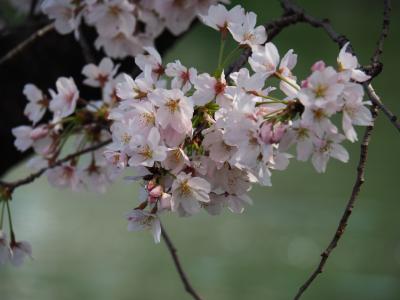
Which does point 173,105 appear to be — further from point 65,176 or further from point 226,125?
point 65,176

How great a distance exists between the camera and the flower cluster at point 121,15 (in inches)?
43.9

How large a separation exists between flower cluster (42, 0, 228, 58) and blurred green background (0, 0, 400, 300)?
8.61 feet

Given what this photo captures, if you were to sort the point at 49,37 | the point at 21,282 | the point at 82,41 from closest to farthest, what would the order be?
1. the point at 82,41
2. the point at 49,37
3. the point at 21,282

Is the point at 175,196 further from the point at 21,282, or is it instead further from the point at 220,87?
the point at 21,282

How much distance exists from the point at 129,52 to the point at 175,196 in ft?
1.80

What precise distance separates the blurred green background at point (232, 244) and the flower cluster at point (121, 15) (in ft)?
8.61

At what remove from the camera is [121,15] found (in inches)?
44.9

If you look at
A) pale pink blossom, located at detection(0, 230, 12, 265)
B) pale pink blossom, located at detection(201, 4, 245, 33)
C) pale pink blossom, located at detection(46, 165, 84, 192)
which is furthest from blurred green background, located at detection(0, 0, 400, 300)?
pale pink blossom, located at detection(201, 4, 245, 33)

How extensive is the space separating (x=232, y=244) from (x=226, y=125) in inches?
154

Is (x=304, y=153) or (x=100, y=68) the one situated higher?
(x=304, y=153)

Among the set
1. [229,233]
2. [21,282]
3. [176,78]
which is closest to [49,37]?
[176,78]

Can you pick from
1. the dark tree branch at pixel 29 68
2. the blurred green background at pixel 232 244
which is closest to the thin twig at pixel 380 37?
the dark tree branch at pixel 29 68

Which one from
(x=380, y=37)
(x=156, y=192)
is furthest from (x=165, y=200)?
(x=380, y=37)

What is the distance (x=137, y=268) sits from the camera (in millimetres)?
4027
